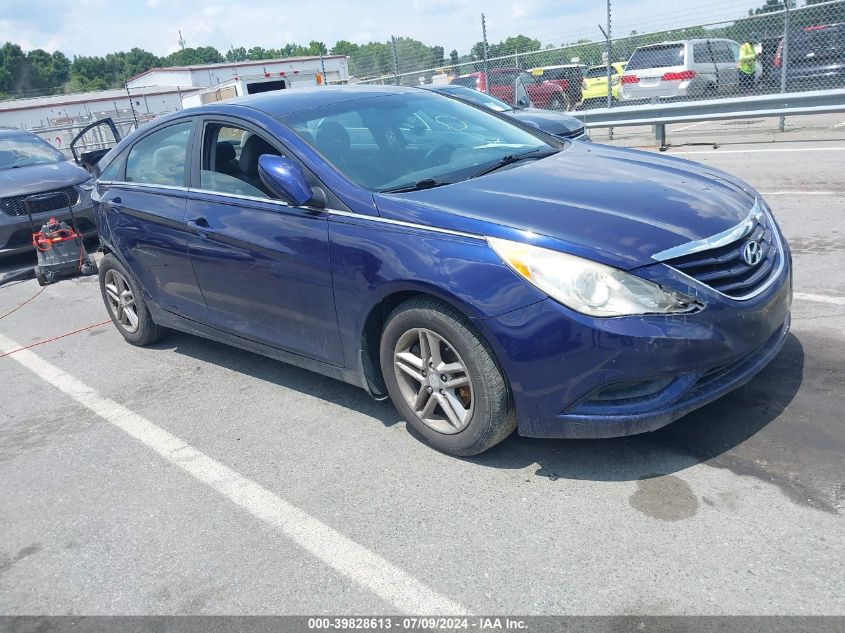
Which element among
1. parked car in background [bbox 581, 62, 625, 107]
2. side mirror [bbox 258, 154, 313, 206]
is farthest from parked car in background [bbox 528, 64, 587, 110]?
side mirror [bbox 258, 154, 313, 206]

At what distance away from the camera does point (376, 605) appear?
8.74 ft

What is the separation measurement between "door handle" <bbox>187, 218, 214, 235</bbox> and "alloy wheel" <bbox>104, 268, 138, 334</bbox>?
133 cm

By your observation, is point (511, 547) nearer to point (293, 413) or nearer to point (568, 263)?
point (568, 263)

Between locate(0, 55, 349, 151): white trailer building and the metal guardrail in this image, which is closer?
the metal guardrail

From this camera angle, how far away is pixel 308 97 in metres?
4.48

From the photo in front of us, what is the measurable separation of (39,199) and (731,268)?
8511 millimetres

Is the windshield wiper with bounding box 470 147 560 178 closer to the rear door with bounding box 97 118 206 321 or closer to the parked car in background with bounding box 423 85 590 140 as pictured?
the rear door with bounding box 97 118 206 321

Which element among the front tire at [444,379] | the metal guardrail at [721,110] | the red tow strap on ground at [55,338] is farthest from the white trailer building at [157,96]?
the front tire at [444,379]

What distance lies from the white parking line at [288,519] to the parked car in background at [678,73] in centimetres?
1361

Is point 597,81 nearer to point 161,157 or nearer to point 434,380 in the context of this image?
point 161,157

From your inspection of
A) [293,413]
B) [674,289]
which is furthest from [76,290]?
[674,289]

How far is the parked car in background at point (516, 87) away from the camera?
1778cm

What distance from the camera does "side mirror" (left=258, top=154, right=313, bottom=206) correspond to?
3.67 metres

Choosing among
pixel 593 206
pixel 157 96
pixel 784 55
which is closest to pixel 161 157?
pixel 593 206
